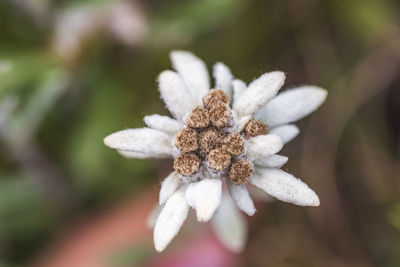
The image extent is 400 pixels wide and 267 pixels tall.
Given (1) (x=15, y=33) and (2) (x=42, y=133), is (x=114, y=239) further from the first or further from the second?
(1) (x=15, y=33)

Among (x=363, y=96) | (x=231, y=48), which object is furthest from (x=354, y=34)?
(x=231, y=48)

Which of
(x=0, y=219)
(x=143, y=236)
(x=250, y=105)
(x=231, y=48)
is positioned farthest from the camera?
(x=231, y=48)

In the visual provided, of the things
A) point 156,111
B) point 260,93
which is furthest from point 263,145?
point 156,111

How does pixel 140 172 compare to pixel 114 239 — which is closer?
pixel 114 239

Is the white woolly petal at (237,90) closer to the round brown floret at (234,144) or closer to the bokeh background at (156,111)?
the round brown floret at (234,144)

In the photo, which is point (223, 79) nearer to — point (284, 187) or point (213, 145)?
point (213, 145)

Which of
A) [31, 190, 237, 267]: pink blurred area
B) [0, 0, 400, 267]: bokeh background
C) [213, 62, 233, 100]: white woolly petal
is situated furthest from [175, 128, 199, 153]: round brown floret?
[0, 0, 400, 267]: bokeh background

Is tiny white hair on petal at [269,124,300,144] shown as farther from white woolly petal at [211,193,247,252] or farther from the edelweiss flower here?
white woolly petal at [211,193,247,252]
